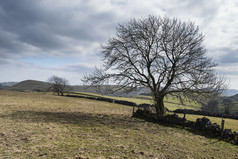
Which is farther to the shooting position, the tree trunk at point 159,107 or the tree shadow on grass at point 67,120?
the tree trunk at point 159,107

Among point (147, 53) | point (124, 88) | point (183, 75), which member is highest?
point (147, 53)

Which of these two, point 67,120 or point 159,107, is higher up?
point 159,107

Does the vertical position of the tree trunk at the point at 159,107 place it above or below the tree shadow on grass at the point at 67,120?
above

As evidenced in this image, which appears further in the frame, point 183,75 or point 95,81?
point 95,81

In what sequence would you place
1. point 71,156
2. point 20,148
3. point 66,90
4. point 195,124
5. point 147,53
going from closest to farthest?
point 71,156 < point 20,148 < point 195,124 < point 147,53 < point 66,90

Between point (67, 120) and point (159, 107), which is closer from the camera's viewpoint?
point (67, 120)

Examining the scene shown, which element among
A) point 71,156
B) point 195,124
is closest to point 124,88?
point 195,124

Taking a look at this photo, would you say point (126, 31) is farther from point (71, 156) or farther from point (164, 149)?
point (71, 156)

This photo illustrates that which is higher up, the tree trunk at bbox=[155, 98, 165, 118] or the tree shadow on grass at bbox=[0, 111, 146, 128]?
the tree trunk at bbox=[155, 98, 165, 118]

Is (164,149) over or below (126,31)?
below

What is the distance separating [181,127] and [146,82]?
6073mm

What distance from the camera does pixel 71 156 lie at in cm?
650

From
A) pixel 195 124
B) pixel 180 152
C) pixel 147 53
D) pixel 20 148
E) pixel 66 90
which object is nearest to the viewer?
pixel 20 148

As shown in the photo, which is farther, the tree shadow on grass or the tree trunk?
the tree trunk
